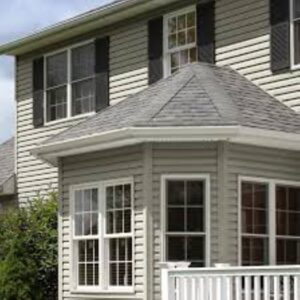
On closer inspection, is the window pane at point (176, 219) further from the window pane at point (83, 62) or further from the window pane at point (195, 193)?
the window pane at point (83, 62)

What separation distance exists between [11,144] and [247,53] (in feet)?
35.3

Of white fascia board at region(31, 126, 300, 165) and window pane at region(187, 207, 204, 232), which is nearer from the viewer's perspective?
white fascia board at region(31, 126, 300, 165)

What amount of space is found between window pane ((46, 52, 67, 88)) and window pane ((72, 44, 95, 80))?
340 mm

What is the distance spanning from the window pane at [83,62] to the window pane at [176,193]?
7.13 m

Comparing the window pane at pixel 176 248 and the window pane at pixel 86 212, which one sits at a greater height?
the window pane at pixel 86 212

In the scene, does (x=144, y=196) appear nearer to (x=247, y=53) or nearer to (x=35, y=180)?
(x=247, y=53)

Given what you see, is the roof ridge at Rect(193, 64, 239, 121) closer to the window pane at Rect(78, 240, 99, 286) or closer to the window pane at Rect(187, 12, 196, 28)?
the window pane at Rect(187, 12, 196, 28)

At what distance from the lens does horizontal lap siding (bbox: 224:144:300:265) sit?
1421cm

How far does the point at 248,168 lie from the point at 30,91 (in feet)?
32.5

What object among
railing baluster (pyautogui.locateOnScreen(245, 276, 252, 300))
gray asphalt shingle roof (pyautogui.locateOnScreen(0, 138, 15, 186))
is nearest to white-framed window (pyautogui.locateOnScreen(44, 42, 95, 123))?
gray asphalt shingle roof (pyautogui.locateOnScreen(0, 138, 15, 186))

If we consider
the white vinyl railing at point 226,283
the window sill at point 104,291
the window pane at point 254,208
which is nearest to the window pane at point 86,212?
the window sill at point 104,291

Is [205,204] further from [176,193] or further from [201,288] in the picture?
[201,288]

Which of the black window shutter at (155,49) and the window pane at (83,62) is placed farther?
the window pane at (83,62)

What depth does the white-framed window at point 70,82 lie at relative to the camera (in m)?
21.1
